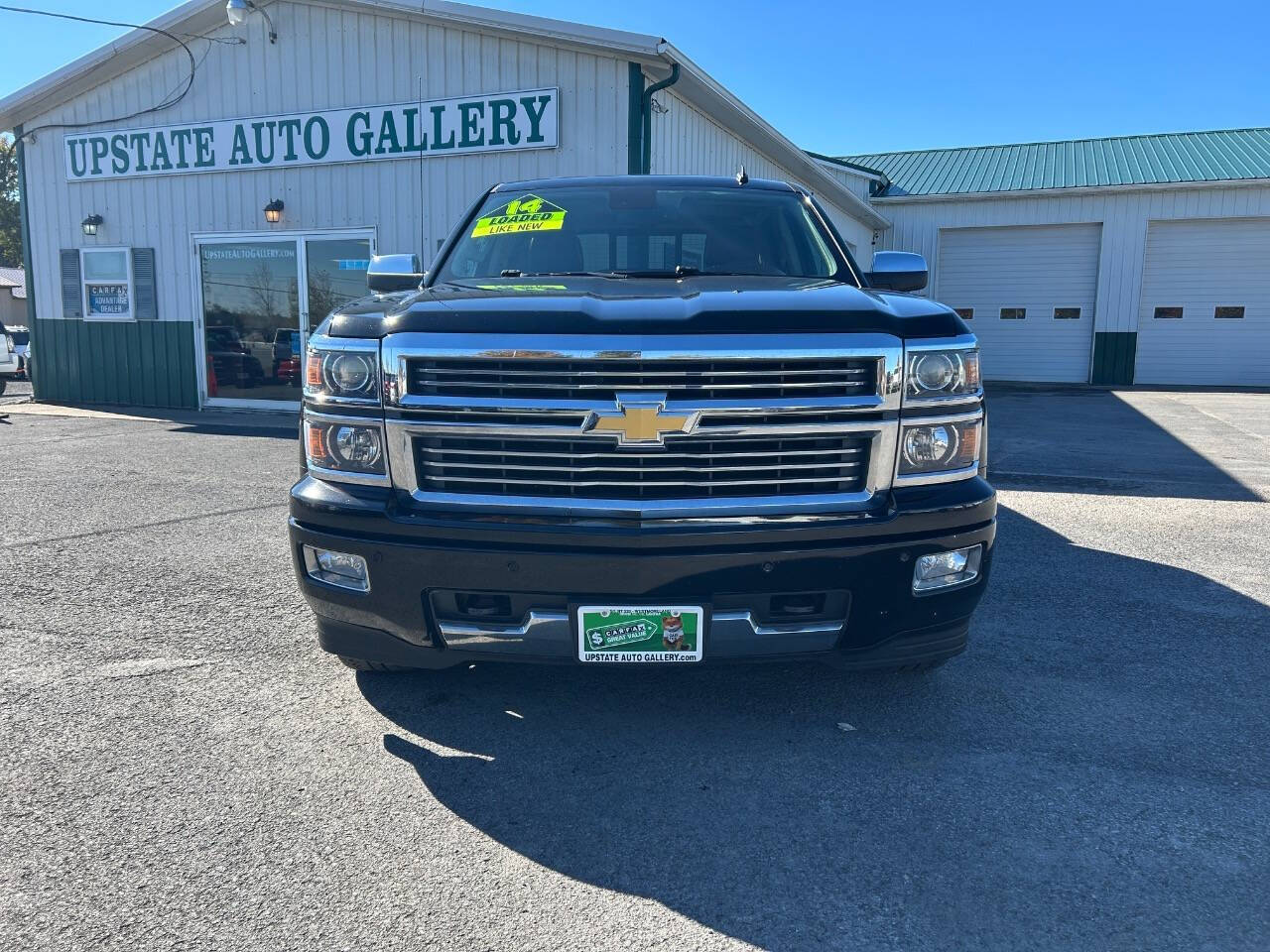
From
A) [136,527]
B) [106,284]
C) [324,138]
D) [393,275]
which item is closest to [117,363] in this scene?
[106,284]

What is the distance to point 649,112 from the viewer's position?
10.5 metres

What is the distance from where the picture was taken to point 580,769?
2.80 m

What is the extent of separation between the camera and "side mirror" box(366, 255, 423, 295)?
4.06 meters

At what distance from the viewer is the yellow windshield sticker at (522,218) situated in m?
4.19

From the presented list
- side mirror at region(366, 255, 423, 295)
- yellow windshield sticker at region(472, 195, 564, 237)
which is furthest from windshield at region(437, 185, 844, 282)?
side mirror at region(366, 255, 423, 295)

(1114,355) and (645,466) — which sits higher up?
(1114,355)

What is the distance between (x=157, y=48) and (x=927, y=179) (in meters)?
16.7

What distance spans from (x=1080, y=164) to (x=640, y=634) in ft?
76.2

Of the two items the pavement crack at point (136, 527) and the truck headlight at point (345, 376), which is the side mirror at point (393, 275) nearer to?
the truck headlight at point (345, 376)

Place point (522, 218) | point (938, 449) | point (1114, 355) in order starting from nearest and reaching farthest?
point (938, 449) < point (522, 218) < point (1114, 355)

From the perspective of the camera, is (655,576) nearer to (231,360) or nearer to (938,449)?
(938,449)

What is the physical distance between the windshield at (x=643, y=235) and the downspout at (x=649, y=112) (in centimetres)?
635

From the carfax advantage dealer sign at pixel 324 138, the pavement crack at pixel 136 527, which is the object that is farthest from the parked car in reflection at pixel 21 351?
the pavement crack at pixel 136 527

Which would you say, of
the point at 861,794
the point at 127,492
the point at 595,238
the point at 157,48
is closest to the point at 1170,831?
the point at 861,794
